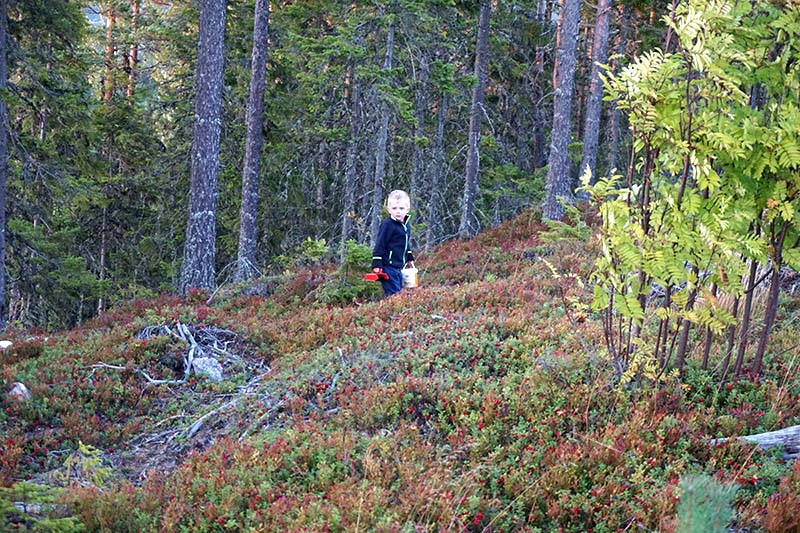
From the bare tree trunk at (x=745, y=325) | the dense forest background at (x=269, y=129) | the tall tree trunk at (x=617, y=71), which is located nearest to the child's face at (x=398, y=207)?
the bare tree trunk at (x=745, y=325)

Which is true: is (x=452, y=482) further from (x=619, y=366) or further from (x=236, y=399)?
(x=236, y=399)

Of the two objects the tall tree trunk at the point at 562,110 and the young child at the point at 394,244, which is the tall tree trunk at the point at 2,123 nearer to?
the young child at the point at 394,244

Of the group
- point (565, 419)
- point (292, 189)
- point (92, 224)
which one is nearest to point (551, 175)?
point (292, 189)

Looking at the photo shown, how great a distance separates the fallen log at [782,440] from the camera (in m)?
4.78

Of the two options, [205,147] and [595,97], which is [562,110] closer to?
[595,97]

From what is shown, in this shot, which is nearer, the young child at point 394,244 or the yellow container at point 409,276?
the young child at point 394,244

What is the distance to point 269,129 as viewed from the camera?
18.3 meters

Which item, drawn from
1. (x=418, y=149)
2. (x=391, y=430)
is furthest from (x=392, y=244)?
(x=418, y=149)

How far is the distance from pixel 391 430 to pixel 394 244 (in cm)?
465

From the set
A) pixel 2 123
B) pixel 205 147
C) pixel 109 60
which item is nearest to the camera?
pixel 2 123

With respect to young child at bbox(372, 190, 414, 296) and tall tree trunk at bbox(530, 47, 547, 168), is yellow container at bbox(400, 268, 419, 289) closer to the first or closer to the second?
young child at bbox(372, 190, 414, 296)

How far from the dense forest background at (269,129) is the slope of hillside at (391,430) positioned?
7769 mm

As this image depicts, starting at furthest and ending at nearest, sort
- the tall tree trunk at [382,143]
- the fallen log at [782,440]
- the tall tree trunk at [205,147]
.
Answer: the tall tree trunk at [382,143] → the tall tree trunk at [205,147] → the fallen log at [782,440]

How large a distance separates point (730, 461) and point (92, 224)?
70.1 feet
